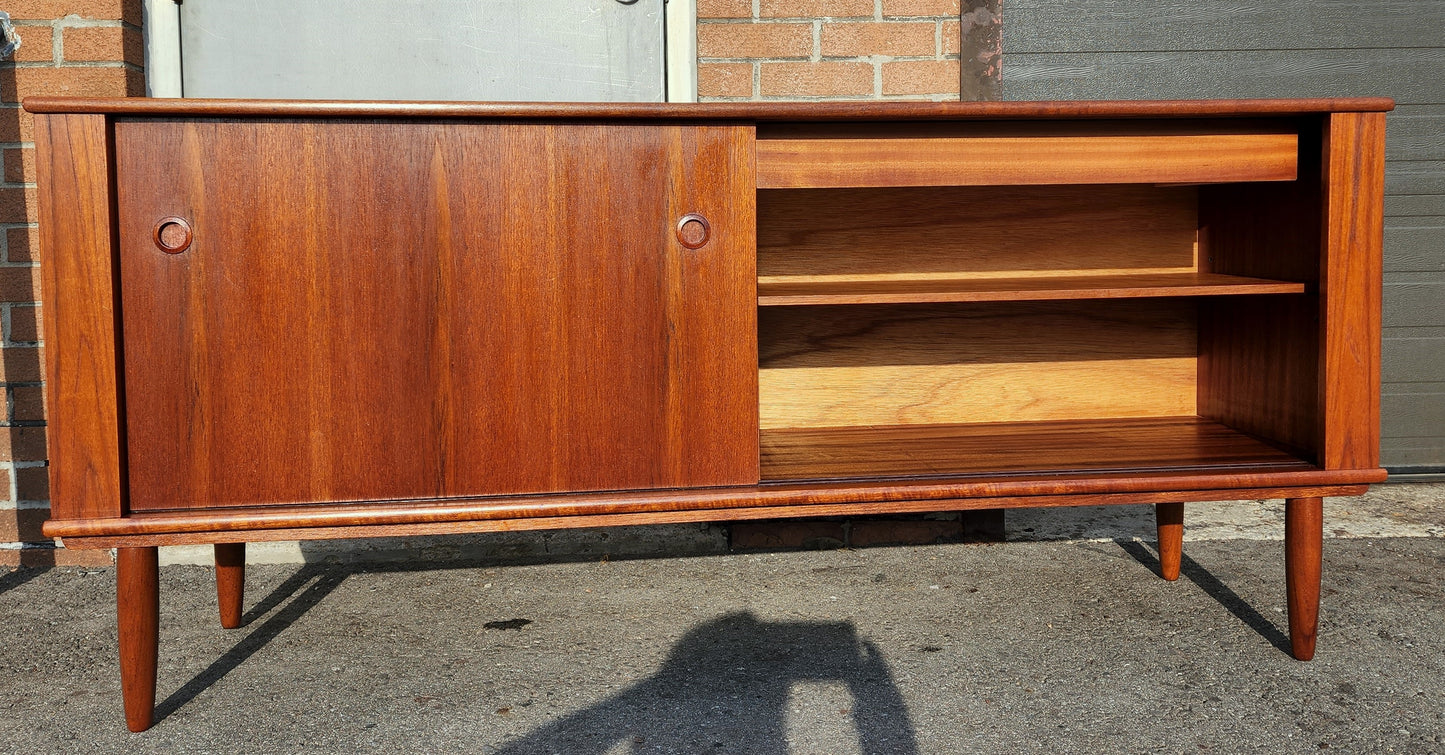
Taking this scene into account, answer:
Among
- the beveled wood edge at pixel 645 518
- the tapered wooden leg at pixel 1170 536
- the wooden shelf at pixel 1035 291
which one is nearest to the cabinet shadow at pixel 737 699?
the beveled wood edge at pixel 645 518

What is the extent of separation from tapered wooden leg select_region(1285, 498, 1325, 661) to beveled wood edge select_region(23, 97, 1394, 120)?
25.8 inches

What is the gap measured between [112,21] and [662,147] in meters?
1.51

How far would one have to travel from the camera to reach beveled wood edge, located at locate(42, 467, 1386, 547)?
5.41 ft

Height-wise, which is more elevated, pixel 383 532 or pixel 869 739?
pixel 383 532

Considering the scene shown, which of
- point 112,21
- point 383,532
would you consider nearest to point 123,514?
point 383,532

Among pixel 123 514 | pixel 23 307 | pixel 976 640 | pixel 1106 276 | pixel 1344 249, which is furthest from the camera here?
pixel 23 307

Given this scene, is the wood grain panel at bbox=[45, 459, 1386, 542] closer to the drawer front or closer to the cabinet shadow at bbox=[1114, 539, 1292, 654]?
the drawer front

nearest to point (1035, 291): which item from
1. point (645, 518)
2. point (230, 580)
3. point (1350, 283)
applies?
point (1350, 283)

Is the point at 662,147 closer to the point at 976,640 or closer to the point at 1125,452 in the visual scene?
the point at 1125,452

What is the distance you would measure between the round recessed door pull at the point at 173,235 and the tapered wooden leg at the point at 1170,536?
1951mm

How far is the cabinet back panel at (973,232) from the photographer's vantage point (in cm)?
238

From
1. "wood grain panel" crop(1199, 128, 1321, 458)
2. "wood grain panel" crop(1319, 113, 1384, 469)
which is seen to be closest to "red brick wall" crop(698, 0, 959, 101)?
"wood grain panel" crop(1199, 128, 1321, 458)

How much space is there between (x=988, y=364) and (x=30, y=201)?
84.6 inches

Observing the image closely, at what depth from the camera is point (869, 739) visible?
1.72 meters
